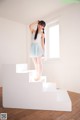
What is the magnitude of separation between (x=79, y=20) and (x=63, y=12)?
63 centimetres

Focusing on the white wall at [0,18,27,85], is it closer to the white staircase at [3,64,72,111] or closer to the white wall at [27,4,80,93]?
the white wall at [27,4,80,93]

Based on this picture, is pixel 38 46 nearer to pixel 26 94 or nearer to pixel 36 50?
pixel 36 50

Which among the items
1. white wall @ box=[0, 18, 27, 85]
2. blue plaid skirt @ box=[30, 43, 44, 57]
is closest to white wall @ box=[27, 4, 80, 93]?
blue plaid skirt @ box=[30, 43, 44, 57]

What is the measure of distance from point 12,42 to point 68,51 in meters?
2.16

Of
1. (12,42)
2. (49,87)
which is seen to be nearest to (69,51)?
(49,87)

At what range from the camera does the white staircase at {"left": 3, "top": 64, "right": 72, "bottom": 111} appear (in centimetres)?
194

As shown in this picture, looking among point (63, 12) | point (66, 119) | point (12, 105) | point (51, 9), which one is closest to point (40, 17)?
point (51, 9)

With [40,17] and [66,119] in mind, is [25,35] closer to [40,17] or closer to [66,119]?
[40,17]

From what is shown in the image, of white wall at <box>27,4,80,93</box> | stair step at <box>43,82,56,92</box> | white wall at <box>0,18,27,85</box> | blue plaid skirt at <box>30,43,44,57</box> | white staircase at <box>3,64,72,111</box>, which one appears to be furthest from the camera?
white wall at <box>0,18,27,85</box>

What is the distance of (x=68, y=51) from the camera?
315 centimetres

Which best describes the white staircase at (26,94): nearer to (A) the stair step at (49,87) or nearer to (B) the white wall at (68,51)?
(A) the stair step at (49,87)

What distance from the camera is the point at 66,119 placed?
1.60 meters

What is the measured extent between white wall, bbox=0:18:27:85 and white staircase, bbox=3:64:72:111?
2.14 meters

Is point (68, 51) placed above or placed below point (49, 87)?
above
